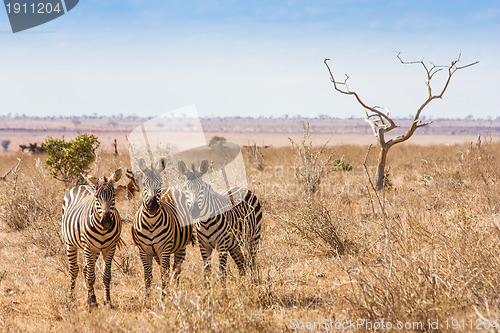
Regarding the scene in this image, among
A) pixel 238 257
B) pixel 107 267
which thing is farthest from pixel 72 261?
pixel 238 257

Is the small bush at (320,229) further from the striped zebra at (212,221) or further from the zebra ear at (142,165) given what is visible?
the zebra ear at (142,165)

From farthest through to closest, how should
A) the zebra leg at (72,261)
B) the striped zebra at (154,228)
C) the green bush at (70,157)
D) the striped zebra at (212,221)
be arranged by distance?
1. the green bush at (70,157)
2. the zebra leg at (72,261)
3. the striped zebra at (212,221)
4. the striped zebra at (154,228)

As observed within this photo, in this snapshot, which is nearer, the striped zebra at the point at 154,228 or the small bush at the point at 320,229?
the striped zebra at the point at 154,228

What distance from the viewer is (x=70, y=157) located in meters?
11.1

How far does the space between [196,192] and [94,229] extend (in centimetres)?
137

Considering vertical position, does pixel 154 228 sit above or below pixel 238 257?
above

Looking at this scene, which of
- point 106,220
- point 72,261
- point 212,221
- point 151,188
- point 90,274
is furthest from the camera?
point 72,261

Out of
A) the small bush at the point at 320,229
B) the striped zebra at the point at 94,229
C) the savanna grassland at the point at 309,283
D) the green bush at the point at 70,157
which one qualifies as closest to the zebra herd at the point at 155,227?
the striped zebra at the point at 94,229

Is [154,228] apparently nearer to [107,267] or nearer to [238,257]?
[107,267]

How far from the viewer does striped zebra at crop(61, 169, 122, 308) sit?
5.02 m

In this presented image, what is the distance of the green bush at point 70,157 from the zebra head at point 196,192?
265 inches

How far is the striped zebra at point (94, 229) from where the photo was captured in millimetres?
5023

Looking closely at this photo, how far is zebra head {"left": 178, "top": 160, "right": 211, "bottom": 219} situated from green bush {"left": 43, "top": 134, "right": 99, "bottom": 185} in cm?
672

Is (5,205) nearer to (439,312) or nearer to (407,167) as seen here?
(439,312)
